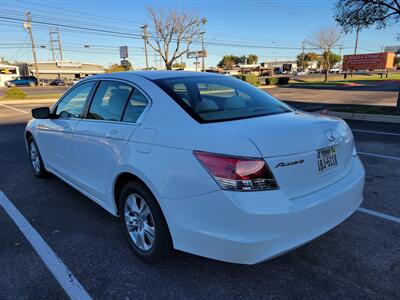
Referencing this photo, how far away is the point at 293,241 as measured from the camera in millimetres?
2230

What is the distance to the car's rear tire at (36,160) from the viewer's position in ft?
16.6

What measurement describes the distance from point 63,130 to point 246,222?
280 centimetres

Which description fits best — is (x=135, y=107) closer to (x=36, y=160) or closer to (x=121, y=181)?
(x=121, y=181)

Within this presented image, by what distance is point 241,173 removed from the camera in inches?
82.8

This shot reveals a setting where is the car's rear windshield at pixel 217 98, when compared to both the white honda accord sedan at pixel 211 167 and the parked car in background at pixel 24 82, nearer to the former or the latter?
the white honda accord sedan at pixel 211 167

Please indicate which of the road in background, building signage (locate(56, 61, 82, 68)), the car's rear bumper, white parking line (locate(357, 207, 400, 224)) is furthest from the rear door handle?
building signage (locate(56, 61, 82, 68))

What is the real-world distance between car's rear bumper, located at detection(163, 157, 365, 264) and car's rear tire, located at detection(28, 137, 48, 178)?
344 cm

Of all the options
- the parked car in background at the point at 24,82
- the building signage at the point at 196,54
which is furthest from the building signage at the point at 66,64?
the building signage at the point at 196,54

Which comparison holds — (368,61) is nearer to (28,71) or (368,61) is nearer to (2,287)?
(2,287)

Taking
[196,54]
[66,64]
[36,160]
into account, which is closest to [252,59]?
[66,64]

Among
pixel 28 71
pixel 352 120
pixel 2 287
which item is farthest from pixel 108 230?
pixel 28 71

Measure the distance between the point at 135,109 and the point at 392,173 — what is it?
4.34 metres

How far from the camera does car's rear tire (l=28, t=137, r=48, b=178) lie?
505 cm

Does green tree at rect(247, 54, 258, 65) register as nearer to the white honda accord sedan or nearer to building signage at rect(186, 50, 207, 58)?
building signage at rect(186, 50, 207, 58)
